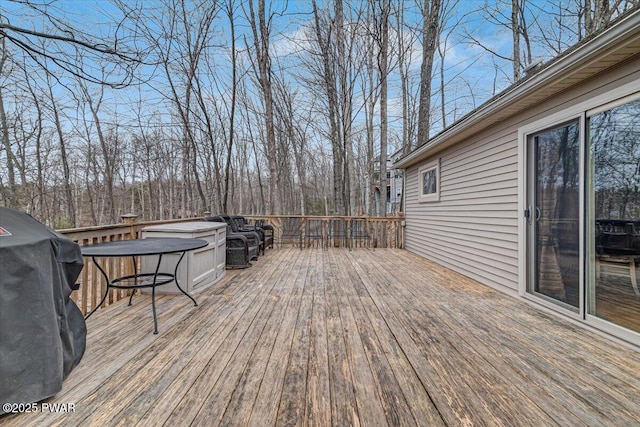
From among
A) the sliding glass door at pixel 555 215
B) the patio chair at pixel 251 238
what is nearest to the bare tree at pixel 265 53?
the patio chair at pixel 251 238

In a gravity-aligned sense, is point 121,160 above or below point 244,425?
above

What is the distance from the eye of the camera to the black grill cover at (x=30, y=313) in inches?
53.0

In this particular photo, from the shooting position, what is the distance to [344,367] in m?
1.79

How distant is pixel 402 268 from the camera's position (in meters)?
4.92

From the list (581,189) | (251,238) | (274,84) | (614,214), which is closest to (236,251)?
(251,238)

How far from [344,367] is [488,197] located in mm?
3309

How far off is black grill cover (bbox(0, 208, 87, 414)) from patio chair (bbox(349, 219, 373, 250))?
6262 millimetres

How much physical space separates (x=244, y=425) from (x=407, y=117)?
11.9m

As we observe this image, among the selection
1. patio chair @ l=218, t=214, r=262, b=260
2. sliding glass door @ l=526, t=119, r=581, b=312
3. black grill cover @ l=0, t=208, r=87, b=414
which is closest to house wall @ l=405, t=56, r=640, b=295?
sliding glass door @ l=526, t=119, r=581, b=312

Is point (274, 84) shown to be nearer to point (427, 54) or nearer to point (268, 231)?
point (427, 54)

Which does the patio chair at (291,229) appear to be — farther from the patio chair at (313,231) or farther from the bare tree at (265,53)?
the bare tree at (265,53)

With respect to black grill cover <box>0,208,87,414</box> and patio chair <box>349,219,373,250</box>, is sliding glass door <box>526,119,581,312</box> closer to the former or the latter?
black grill cover <box>0,208,87,414</box>

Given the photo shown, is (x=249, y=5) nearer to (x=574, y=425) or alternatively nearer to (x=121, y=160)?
(x=121, y=160)

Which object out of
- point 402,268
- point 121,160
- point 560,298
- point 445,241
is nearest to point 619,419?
point 560,298
